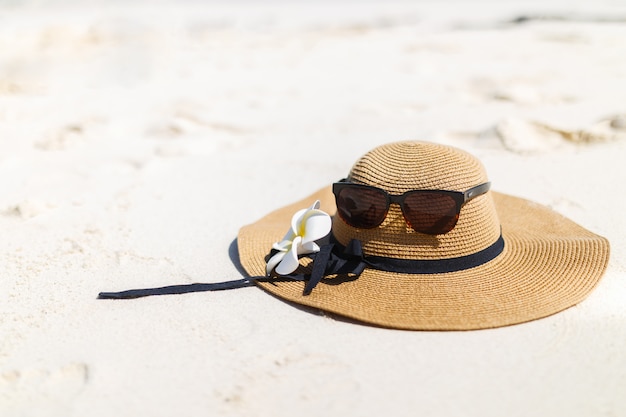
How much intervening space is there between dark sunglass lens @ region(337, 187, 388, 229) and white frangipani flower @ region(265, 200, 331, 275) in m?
0.10

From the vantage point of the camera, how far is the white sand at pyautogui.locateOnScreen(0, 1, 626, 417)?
175 centimetres

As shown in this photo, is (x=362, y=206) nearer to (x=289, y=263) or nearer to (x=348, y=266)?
(x=348, y=266)

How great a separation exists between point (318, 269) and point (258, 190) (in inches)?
56.9

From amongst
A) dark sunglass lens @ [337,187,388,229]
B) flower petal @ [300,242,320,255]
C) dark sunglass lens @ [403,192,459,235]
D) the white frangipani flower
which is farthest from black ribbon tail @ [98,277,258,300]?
dark sunglass lens @ [403,192,459,235]

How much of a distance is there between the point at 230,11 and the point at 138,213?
1142 centimetres

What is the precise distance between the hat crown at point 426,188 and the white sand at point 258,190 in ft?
1.15

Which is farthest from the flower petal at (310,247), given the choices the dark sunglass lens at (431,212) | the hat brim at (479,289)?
the dark sunglass lens at (431,212)

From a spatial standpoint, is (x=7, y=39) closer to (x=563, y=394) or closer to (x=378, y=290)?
(x=378, y=290)

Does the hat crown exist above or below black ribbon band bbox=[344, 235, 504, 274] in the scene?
above

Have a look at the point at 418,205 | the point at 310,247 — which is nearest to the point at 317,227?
A: the point at 310,247

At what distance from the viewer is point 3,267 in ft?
8.41

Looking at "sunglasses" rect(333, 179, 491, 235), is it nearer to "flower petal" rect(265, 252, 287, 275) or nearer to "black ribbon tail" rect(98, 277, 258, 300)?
"flower petal" rect(265, 252, 287, 275)

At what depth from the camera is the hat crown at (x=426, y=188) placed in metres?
2.16

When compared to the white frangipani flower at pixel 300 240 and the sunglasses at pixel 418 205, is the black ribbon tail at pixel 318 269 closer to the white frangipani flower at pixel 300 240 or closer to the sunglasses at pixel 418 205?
the white frangipani flower at pixel 300 240
